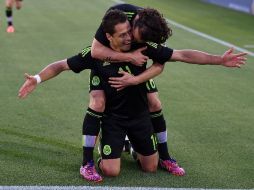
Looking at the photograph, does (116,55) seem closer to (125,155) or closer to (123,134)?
(123,134)

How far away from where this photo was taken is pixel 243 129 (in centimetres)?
667

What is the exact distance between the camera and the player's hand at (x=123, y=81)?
4777 millimetres

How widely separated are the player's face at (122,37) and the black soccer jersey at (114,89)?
13cm

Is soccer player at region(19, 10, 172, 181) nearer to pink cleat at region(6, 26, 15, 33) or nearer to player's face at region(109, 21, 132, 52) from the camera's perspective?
player's face at region(109, 21, 132, 52)

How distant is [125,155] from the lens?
18.4 ft

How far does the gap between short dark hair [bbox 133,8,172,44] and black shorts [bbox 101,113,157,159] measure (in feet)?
2.57

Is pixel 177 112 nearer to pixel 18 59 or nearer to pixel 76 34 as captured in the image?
pixel 18 59

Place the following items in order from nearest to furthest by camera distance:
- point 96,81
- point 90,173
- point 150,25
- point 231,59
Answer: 1. point 150,25
2. point 231,59
3. point 90,173
4. point 96,81

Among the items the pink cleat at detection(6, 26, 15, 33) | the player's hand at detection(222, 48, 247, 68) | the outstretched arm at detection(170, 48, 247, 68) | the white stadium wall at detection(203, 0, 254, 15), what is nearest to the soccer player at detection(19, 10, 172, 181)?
the outstretched arm at detection(170, 48, 247, 68)

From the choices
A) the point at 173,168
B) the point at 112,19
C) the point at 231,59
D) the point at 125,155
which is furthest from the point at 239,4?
the point at 112,19

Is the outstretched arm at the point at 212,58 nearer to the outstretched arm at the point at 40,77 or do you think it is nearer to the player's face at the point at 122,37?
the player's face at the point at 122,37

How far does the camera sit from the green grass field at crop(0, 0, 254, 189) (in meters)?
5.00

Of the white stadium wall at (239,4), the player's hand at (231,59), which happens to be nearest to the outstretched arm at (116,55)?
the player's hand at (231,59)

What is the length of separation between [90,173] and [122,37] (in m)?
1.15
